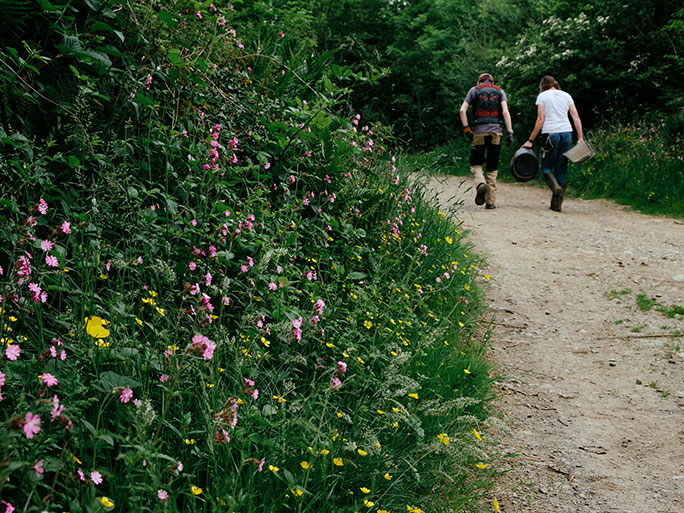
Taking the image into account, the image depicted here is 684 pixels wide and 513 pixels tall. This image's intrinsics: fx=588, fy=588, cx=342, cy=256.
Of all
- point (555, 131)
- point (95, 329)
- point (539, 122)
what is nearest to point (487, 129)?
point (539, 122)

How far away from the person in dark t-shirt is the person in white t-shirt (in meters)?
0.61

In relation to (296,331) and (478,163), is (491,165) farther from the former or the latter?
(296,331)

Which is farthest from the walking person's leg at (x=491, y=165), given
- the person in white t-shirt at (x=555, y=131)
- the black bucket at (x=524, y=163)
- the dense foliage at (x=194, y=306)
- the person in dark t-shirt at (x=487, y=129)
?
the dense foliage at (x=194, y=306)

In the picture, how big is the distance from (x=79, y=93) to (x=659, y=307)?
5.21 m

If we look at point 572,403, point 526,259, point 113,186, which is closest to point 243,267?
point 113,186

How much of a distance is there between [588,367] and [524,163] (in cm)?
706

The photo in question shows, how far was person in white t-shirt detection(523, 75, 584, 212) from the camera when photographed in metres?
10.5

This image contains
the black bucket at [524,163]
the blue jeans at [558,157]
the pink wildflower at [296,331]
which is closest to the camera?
the pink wildflower at [296,331]

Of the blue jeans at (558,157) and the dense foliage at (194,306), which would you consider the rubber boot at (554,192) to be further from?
the dense foliage at (194,306)

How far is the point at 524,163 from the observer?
1088 centimetres

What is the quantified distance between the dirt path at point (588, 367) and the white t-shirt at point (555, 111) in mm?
2765

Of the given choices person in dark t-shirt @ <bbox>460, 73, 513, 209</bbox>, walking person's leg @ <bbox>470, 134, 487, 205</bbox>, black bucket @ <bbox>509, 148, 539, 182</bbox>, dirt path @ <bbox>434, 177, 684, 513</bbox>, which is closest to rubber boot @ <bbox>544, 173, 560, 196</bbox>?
black bucket @ <bbox>509, 148, 539, 182</bbox>

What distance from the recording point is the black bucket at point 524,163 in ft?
35.4

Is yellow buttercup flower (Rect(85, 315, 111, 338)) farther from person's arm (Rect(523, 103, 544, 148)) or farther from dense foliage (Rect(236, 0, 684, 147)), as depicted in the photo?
person's arm (Rect(523, 103, 544, 148))
